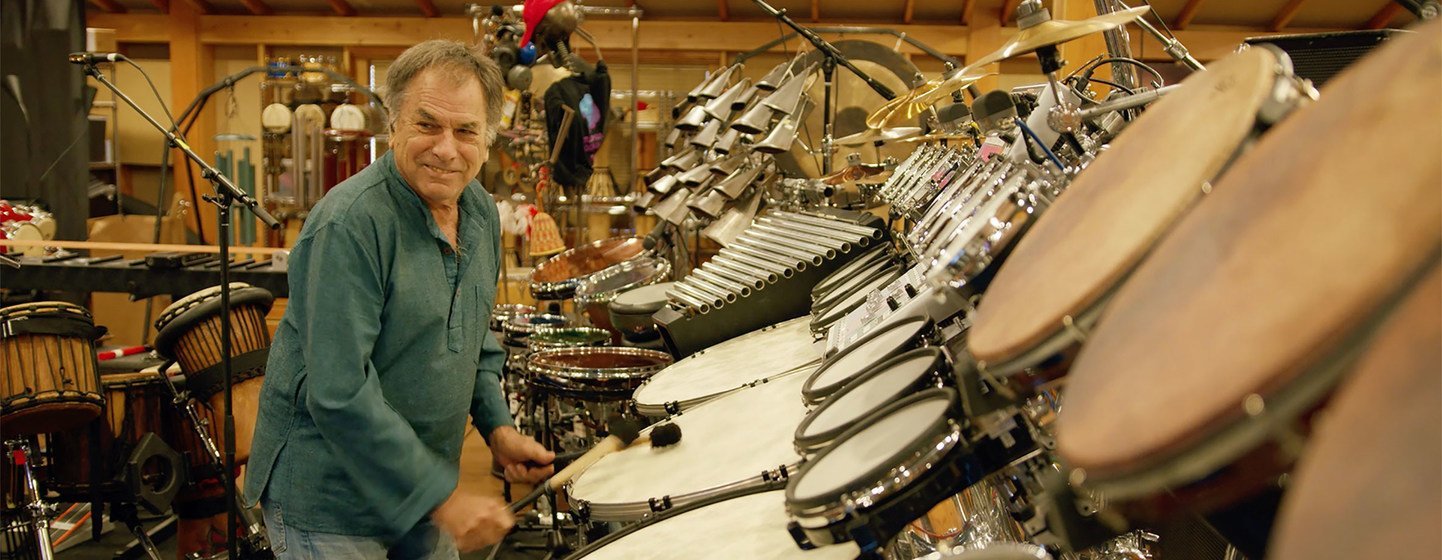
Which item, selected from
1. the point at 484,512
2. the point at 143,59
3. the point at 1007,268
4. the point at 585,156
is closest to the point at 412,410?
the point at 484,512

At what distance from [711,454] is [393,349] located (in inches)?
26.3

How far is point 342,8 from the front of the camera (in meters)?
9.60

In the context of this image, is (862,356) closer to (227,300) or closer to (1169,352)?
(1169,352)

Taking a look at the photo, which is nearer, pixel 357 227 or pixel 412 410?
pixel 357 227

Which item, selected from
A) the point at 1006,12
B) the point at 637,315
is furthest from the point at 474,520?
the point at 1006,12

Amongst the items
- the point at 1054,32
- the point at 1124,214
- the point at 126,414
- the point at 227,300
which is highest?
the point at 1054,32

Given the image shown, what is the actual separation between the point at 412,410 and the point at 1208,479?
1679 millimetres

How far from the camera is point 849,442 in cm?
132

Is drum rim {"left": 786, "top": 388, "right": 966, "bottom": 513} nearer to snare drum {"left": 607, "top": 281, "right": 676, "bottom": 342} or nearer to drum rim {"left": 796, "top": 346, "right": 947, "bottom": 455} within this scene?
drum rim {"left": 796, "top": 346, "right": 947, "bottom": 455}

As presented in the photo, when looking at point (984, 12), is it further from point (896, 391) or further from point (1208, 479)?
point (1208, 479)

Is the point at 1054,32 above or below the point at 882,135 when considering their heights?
above

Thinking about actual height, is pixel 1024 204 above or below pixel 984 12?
below

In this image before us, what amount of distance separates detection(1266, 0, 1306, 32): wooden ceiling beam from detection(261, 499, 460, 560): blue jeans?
8799 mm

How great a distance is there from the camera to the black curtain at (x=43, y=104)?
702 centimetres
